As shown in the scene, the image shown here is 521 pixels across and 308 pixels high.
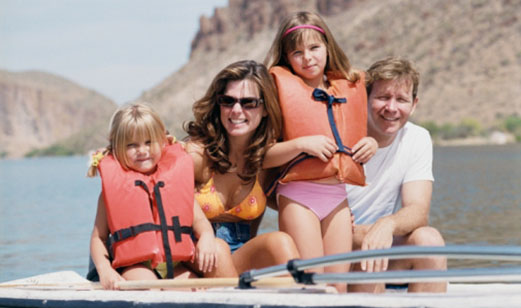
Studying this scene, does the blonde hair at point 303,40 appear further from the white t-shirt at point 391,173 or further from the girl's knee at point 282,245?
the girl's knee at point 282,245

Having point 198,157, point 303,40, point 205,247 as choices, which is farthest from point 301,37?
point 205,247

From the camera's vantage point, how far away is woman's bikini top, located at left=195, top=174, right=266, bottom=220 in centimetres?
454

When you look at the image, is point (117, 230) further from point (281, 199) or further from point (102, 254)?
point (281, 199)

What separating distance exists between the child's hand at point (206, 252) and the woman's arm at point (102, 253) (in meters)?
0.47

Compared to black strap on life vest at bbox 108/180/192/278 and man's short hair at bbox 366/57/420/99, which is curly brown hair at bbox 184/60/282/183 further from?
man's short hair at bbox 366/57/420/99

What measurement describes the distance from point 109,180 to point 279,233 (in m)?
1.06

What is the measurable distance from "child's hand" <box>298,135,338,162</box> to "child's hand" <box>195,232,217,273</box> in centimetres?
75

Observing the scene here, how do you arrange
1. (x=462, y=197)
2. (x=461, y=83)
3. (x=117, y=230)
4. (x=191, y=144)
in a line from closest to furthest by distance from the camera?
(x=117, y=230) → (x=191, y=144) → (x=462, y=197) → (x=461, y=83)

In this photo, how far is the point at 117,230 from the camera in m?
4.36

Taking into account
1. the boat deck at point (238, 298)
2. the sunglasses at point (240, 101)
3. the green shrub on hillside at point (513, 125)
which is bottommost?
the boat deck at point (238, 298)

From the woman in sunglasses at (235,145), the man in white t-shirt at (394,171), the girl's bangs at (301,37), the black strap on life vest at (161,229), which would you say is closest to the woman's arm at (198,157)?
the woman in sunglasses at (235,145)

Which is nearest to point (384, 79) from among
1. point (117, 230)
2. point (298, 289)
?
point (298, 289)

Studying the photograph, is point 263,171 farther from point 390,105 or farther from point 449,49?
point 449,49

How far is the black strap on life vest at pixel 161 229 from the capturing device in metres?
4.33
